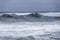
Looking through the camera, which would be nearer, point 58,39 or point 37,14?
point 58,39

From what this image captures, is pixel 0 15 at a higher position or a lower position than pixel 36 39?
higher

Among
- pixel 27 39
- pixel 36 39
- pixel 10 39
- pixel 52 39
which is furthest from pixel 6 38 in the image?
pixel 52 39

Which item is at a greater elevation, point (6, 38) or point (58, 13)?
point (58, 13)

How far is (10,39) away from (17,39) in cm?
20

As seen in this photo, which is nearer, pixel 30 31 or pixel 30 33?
pixel 30 33

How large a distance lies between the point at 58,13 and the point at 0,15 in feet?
13.9

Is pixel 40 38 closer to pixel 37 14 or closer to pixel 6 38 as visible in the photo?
pixel 6 38

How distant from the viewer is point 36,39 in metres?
3.33

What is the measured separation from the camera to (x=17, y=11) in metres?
8.61

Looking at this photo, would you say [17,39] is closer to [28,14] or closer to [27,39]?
[27,39]

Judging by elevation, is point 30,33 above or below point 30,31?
below

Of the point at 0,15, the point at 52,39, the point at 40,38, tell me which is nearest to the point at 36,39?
the point at 40,38

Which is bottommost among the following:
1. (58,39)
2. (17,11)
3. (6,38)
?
(58,39)

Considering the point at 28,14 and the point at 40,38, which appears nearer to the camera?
the point at 40,38
